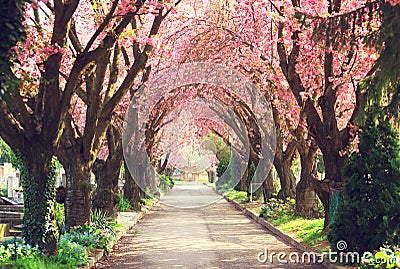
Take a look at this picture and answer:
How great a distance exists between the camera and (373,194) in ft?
36.7

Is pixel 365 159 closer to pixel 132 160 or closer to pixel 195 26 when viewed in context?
pixel 195 26

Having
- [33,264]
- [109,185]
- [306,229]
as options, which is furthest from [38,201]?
[306,229]

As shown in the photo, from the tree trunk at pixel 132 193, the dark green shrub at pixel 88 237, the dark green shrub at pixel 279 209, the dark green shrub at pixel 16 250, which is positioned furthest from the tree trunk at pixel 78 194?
the tree trunk at pixel 132 193

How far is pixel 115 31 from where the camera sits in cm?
1159

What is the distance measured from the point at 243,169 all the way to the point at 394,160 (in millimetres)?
33621

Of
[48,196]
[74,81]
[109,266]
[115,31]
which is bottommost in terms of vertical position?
[109,266]

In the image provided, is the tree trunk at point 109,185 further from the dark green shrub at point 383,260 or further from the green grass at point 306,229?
the dark green shrub at point 383,260

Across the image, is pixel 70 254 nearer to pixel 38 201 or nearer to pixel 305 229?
pixel 38 201

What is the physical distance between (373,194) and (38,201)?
5753 mm

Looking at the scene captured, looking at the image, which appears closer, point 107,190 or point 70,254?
point 70,254

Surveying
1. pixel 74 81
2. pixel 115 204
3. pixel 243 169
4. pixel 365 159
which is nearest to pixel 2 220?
pixel 115 204

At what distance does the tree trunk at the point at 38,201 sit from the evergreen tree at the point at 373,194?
16.5 ft

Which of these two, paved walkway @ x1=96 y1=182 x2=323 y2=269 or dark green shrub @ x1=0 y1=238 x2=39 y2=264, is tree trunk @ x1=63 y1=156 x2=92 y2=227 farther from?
dark green shrub @ x1=0 y1=238 x2=39 y2=264

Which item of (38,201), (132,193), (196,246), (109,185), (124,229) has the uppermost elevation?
(109,185)
